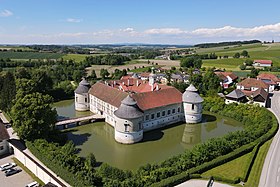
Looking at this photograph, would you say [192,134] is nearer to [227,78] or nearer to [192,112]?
[192,112]

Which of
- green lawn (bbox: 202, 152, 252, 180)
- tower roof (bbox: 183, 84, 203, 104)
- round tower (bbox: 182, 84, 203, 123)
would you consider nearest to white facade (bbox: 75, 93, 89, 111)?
round tower (bbox: 182, 84, 203, 123)

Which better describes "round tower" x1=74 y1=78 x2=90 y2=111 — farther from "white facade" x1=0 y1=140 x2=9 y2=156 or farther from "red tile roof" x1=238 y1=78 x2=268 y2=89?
"red tile roof" x1=238 y1=78 x2=268 y2=89

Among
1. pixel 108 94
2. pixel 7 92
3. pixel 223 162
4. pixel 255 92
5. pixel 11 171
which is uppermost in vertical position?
pixel 7 92

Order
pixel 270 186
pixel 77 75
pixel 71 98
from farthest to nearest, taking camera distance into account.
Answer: pixel 77 75 → pixel 71 98 → pixel 270 186

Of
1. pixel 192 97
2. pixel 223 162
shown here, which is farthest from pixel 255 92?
pixel 223 162

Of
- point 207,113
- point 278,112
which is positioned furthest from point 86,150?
point 278,112

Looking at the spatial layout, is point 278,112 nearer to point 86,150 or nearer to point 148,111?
point 148,111
